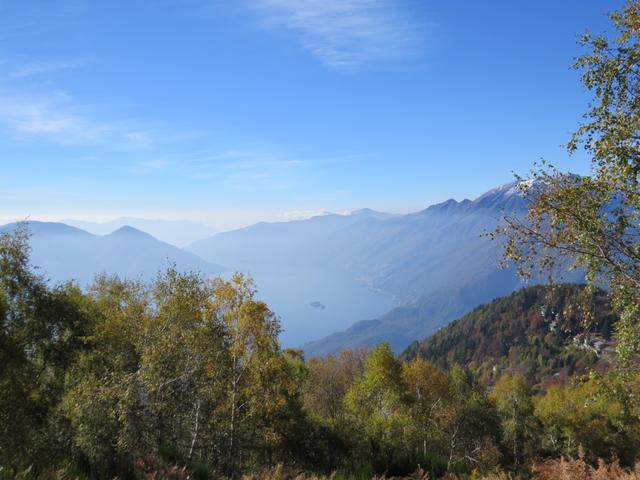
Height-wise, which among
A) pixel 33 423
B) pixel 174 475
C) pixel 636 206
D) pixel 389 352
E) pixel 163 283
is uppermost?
pixel 636 206

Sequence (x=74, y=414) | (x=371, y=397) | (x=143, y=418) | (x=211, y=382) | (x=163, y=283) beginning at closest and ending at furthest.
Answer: (x=143, y=418) → (x=74, y=414) → (x=211, y=382) → (x=163, y=283) → (x=371, y=397)

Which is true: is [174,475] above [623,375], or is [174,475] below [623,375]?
below

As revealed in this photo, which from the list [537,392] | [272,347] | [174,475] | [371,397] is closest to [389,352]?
[371,397]

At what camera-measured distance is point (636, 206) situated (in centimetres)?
1044

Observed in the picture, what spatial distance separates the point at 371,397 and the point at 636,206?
37403mm

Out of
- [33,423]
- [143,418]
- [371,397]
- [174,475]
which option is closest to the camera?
[174,475]

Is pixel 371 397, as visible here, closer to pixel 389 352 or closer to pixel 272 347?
pixel 389 352

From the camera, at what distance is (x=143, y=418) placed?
15.9 m

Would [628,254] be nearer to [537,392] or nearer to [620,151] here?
[620,151]

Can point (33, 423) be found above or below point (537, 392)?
above

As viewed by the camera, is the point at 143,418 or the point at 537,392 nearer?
the point at 143,418

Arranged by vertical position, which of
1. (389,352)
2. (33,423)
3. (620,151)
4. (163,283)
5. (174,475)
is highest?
(620,151)

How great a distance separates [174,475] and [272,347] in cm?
1028

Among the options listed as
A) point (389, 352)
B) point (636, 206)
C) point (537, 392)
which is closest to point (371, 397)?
point (389, 352)
